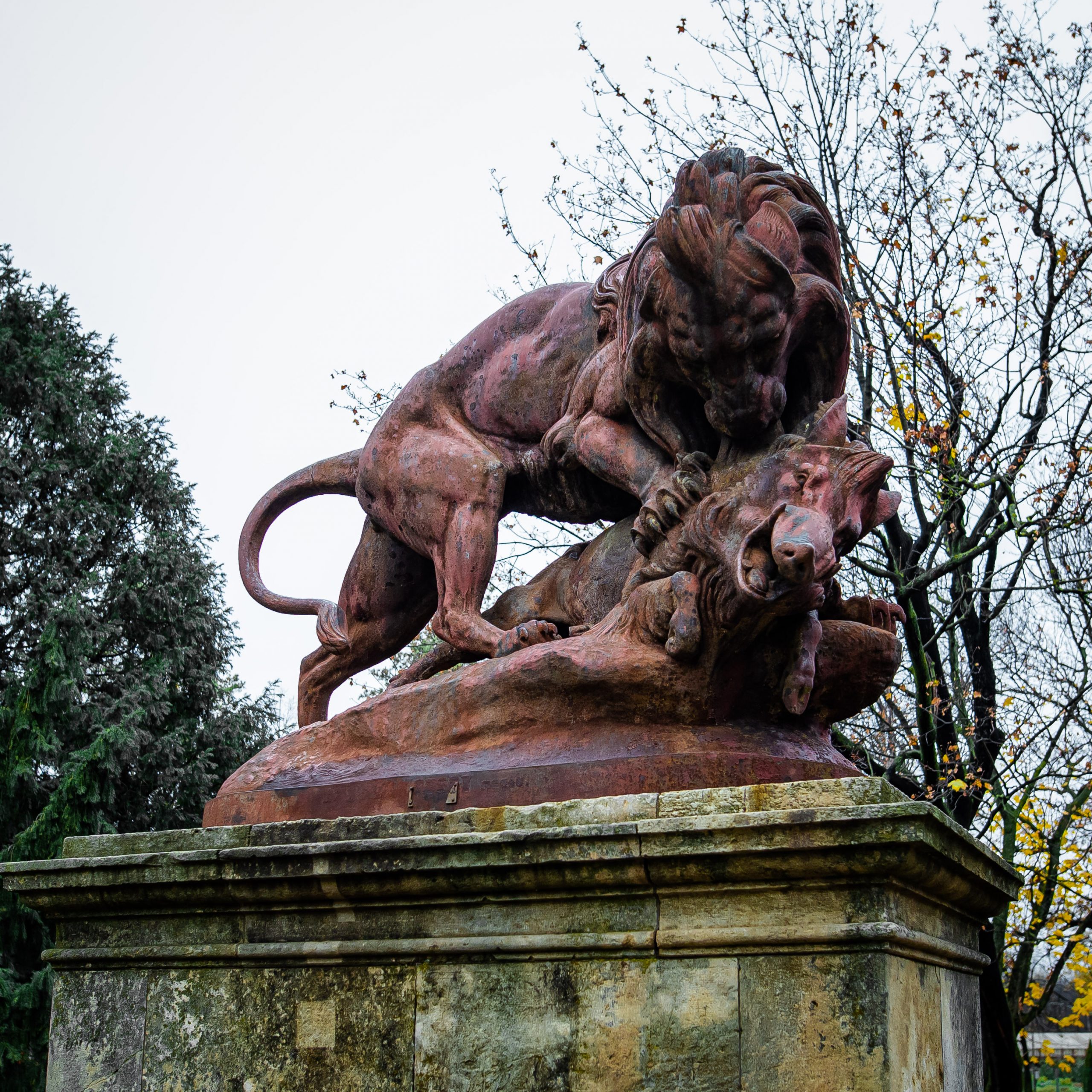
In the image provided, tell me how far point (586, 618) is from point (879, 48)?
29.7ft

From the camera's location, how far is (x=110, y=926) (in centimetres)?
379

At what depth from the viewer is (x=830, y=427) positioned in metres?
3.72

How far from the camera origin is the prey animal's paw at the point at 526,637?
158 inches

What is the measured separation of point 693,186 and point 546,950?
2206 mm

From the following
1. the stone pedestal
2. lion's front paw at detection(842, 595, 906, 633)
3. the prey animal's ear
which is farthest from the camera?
lion's front paw at detection(842, 595, 906, 633)

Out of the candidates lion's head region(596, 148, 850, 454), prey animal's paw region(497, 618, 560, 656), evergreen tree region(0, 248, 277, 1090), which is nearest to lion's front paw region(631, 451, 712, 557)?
lion's head region(596, 148, 850, 454)

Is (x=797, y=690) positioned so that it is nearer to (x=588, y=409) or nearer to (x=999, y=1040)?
(x=588, y=409)

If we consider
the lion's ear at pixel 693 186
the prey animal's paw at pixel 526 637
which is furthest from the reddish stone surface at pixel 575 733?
the lion's ear at pixel 693 186

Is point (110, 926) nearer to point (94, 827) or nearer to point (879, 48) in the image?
point (879, 48)

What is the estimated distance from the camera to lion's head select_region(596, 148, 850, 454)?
3584 mm

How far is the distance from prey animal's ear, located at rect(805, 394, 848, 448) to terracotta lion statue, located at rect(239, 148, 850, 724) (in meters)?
0.12

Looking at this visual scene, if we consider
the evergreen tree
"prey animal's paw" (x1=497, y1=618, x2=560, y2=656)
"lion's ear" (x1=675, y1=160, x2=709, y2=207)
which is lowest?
"prey animal's paw" (x1=497, y1=618, x2=560, y2=656)

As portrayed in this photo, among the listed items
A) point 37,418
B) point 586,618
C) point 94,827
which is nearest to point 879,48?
point 586,618

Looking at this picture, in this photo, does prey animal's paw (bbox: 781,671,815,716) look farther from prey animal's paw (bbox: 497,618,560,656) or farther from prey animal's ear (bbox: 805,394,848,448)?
prey animal's paw (bbox: 497,618,560,656)
